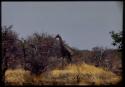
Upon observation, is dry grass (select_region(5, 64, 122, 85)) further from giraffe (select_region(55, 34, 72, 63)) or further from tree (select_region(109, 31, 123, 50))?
tree (select_region(109, 31, 123, 50))

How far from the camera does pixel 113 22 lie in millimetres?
4906

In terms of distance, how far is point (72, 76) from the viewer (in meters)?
4.95

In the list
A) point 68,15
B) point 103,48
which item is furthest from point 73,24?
point 103,48

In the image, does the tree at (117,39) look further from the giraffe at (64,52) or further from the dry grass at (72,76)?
the giraffe at (64,52)

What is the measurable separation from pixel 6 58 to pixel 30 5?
0.70m

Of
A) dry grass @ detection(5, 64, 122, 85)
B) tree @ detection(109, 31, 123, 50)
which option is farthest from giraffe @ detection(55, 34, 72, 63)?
tree @ detection(109, 31, 123, 50)

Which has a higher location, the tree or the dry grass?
the tree

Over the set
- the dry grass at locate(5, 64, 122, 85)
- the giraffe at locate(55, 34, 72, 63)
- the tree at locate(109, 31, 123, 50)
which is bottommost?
the dry grass at locate(5, 64, 122, 85)

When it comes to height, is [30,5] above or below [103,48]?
above

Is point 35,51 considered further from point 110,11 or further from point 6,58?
point 110,11

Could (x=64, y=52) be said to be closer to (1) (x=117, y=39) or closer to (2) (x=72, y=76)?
(2) (x=72, y=76)

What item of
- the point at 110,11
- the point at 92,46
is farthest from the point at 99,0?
the point at 92,46

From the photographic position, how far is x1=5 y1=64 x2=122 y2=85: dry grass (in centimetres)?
494

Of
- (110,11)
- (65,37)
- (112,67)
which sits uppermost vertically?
(110,11)
